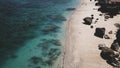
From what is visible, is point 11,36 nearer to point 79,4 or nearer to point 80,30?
point 80,30

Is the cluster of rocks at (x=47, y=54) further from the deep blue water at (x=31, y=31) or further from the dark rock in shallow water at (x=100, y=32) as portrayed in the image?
the dark rock in shallow water at (x=100, y=32)

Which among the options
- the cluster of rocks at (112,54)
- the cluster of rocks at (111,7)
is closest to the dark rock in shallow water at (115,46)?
the cluster of rocks at (112,54)

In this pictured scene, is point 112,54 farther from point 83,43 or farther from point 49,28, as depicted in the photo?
point 49,28

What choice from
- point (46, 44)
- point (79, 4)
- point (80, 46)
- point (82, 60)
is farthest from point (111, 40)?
point (79, 4)

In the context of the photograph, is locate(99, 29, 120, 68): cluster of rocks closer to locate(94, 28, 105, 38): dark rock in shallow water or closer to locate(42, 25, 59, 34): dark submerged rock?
locate(94, 28, 105, 38): dark rock in shallow water

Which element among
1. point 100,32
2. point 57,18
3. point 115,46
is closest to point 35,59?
point 115,46
